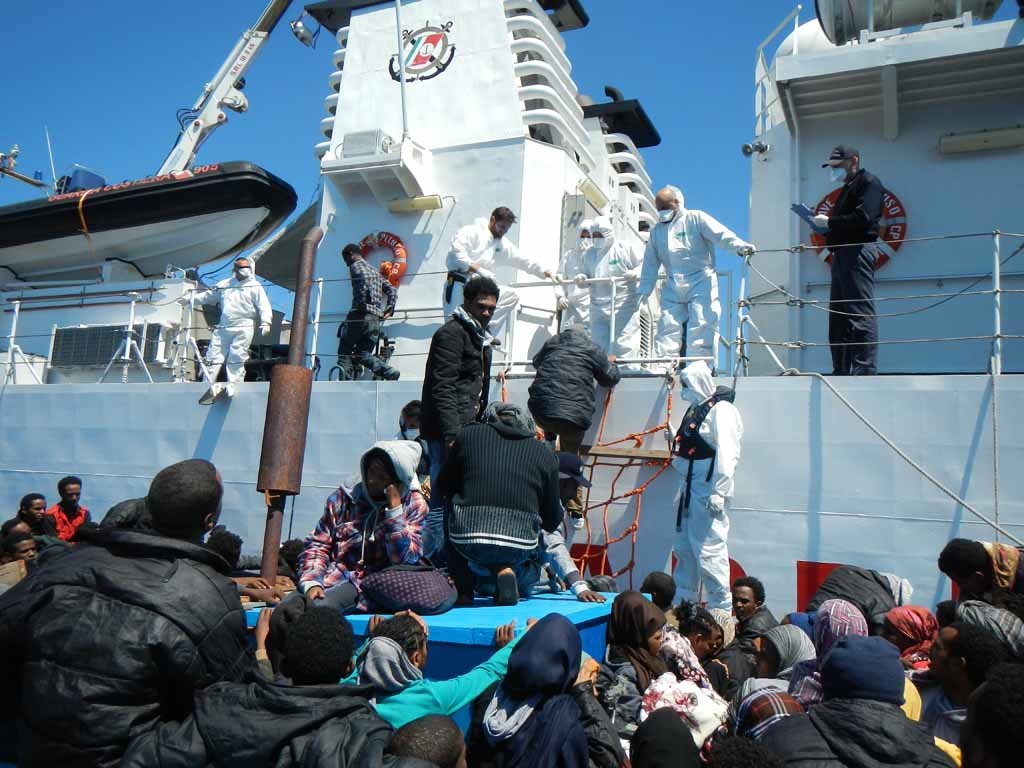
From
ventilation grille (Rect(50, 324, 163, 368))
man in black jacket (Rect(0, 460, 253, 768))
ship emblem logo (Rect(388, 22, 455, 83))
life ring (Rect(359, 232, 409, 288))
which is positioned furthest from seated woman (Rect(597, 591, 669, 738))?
ventilation grille (Rect(50, 324, 163, 368))

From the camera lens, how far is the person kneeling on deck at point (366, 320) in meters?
7.68

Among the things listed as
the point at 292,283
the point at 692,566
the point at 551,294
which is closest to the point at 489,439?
the point at 692,566

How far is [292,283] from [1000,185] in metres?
9.63

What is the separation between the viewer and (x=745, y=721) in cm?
249

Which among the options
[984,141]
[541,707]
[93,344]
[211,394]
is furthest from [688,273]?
[93,344]

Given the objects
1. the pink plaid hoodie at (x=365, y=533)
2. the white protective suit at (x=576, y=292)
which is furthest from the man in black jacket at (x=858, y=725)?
the white protective suit at (x=576, y=292)

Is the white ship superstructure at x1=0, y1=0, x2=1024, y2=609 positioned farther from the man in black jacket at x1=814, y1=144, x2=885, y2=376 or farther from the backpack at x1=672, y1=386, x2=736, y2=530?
the backpack at x1=672, y1=386, x2=736, y2=530

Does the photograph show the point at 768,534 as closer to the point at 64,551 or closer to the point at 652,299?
the point at 652,299

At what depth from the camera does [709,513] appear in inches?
215

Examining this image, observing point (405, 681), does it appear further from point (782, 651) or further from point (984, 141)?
point (984, 141)

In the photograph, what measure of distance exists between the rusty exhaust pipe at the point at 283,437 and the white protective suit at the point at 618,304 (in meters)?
3.38

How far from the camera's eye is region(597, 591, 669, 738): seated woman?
2771 mm

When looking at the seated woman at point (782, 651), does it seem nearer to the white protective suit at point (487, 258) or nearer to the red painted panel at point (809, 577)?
the red painted panel at point (809, 577)

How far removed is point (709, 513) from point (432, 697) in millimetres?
3315
